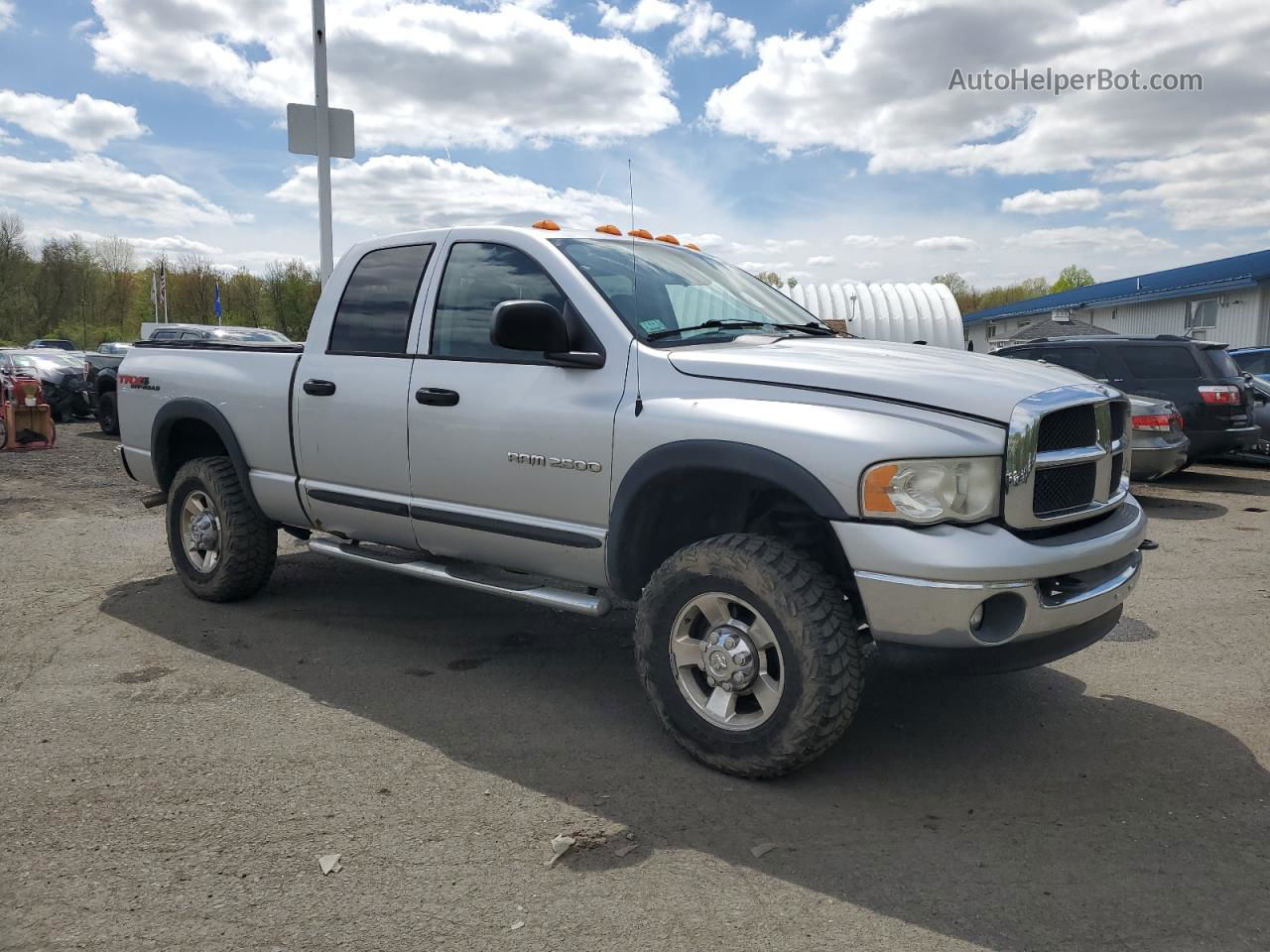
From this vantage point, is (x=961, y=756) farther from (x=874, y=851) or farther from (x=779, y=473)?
(x=779, y=473)

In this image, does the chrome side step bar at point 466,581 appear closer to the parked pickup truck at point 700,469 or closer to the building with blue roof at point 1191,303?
the parked pickup truck at point 700,469

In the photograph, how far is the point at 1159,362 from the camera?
1181 cm

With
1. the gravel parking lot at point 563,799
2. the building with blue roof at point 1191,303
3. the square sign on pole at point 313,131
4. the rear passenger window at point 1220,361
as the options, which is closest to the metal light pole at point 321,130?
the square sign on pole at point 313,131

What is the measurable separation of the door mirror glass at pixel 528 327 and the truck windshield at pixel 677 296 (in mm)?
294

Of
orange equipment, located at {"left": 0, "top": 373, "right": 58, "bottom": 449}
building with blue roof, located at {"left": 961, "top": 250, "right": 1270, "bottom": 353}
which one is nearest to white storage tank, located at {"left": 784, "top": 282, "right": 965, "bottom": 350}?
building with blue roof, located at {"left": 961, "top": 250, "right": 1270, "bottom": 353}

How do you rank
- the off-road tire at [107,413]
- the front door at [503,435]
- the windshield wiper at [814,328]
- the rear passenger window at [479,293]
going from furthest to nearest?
the off-road tire at [107,413] → the windshield wiper at [814,328] → the rear passenger window at [479,293] → the front door at [503,435]

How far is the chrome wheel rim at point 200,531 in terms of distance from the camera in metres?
5.90

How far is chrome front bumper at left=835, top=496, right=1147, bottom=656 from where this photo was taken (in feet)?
10.5

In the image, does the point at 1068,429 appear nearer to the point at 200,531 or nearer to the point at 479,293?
the point at 479,293

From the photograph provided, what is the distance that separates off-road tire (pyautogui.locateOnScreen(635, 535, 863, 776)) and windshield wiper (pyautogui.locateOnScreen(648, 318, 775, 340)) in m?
0.93

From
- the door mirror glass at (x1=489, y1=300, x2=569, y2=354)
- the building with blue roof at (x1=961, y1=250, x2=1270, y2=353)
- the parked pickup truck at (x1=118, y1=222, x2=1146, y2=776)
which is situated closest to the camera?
the parked pickup truck at (x1=118, y1=222, x2=1146, y2=776)

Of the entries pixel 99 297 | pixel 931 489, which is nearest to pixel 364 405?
pixel 931 489

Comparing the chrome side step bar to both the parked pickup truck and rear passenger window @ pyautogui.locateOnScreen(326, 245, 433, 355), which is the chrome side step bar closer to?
the parked pickup truck

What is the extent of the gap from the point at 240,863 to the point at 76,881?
44 cm
